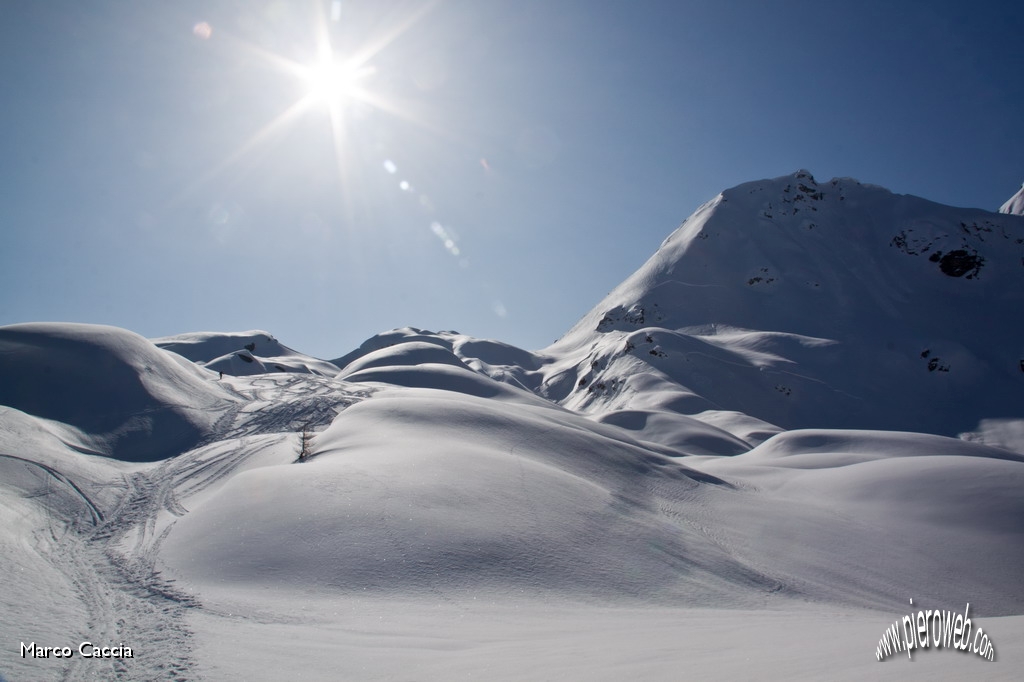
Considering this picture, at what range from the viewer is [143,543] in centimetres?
958

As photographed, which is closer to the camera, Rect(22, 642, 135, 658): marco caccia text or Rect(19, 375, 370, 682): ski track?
Rect(22, 642, 135, 658): marco caccia text

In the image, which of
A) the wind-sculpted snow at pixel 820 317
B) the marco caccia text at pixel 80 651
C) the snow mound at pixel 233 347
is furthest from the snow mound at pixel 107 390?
the snow mound at pixel 233 347

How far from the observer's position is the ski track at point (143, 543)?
552 centimetres

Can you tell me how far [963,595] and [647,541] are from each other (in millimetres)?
6547

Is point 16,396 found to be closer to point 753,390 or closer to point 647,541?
point 647,541

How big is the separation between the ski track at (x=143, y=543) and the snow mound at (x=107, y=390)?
4.28 feet

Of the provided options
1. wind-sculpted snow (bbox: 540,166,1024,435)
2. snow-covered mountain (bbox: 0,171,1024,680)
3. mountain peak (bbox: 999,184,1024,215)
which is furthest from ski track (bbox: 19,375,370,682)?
mountain peak (bbox: 999,184,1024,215)

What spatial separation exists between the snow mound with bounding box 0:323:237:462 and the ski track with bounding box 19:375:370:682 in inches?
51.3

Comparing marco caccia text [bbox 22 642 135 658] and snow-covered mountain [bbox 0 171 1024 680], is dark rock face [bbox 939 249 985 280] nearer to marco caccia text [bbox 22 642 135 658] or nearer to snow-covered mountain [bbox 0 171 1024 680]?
snow-covered mountain [bbox 0 171 1024 680]

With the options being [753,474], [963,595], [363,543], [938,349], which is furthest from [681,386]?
[363,543]

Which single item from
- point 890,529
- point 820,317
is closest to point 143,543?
point 890,529

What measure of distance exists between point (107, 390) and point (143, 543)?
38.5 feet

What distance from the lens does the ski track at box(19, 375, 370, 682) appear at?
552cm

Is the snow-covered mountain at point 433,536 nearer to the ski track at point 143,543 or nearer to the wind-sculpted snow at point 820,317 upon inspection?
the ski track at point 143,543
